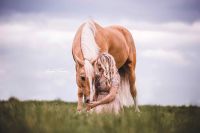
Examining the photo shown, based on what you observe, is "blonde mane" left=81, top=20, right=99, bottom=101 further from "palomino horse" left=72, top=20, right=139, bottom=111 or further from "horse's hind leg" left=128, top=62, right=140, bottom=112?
"horse's hind leg" left=128, top=62, right=140, bottom=112

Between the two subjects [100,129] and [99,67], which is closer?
[100,129]

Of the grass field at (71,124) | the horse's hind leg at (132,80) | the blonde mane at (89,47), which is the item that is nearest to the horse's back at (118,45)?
the horse's hind leg at (132,80)

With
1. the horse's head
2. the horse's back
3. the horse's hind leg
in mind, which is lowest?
the horse's hind leg

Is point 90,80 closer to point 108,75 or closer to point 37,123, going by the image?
point 108,75

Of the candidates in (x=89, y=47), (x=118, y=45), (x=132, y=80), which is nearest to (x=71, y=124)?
(x=89, y=47)

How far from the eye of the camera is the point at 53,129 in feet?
14.7

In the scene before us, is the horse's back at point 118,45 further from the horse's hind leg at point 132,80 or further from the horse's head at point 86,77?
the horse's head at point 86,77

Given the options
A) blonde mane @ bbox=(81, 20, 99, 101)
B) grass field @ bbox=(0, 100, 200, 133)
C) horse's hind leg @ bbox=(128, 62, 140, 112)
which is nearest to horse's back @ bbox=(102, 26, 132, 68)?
horse's hind leg @ bbox=(128, 62, 140, 112)

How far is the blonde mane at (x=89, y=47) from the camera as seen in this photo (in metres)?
8.33

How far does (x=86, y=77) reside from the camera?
8.38 meters

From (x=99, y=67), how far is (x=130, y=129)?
3329 mm

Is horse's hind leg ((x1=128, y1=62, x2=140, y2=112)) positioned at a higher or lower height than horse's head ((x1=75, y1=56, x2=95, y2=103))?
A: lower

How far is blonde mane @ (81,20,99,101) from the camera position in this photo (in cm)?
833

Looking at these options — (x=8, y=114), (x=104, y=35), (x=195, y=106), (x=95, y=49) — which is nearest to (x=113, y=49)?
(x=104, y=35)
